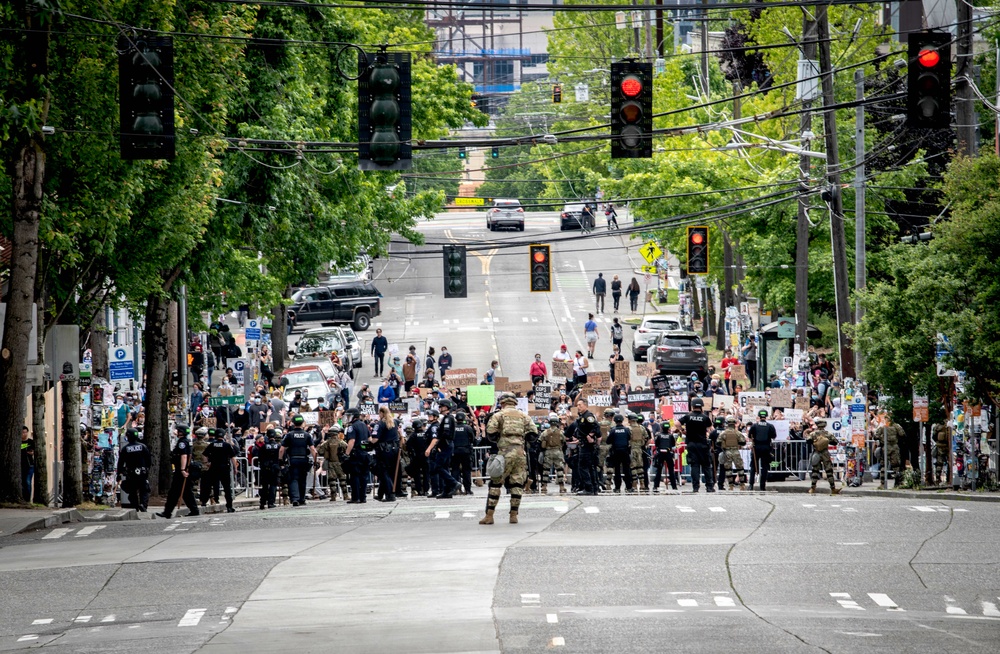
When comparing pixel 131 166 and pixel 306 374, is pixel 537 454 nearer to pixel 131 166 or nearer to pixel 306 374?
pixel 131 166

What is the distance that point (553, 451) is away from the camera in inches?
1116

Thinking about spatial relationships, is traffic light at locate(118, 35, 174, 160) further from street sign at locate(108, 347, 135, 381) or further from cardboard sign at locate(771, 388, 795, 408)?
cardboard sign at locate(771, 388, 795, 408)

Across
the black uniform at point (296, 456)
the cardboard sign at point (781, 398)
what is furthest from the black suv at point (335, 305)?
the black uniform at point (296, 456)

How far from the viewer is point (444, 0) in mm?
20859

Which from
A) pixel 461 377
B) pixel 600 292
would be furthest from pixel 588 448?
pixel 600 292

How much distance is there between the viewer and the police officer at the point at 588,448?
89.4 ft

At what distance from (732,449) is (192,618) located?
1756 cm

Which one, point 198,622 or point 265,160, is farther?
point 265,160

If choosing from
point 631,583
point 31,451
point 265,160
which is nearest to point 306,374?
point 265,160

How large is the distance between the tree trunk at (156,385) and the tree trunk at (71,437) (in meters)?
4.20

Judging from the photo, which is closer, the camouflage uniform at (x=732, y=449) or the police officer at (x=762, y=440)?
the police officer at (x=762, y=440)

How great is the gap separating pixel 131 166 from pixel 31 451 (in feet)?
21.9

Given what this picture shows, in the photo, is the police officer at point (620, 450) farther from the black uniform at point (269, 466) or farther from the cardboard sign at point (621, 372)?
the cardboard sign at point (621, 372)

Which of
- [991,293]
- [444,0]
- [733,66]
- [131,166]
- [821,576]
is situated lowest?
[821,576]
